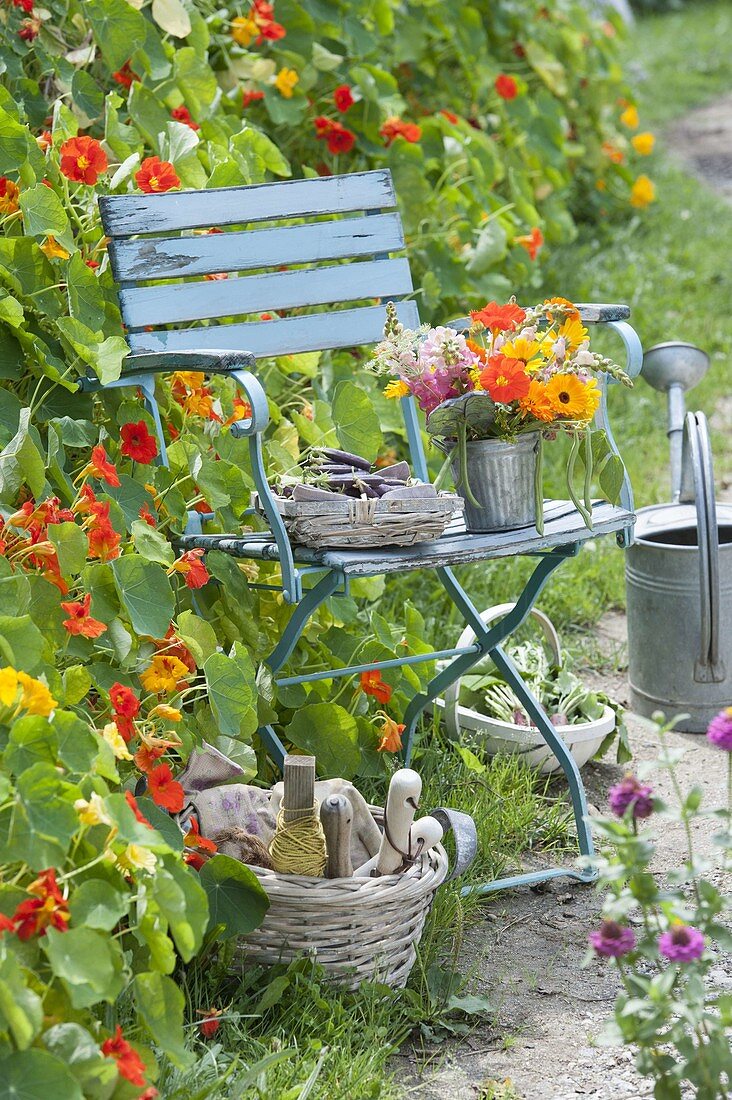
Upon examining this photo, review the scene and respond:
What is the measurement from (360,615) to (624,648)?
0.80m

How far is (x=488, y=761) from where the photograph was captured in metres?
2.69

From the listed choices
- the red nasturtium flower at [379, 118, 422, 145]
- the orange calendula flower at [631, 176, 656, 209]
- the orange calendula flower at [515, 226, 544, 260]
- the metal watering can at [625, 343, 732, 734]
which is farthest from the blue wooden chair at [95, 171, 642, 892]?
the orange calendula flower at [631, 176, 656, 209]

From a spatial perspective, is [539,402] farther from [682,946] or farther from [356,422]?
[682,946]

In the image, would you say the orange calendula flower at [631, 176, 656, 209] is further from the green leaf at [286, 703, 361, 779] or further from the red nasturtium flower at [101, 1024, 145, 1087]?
the red nasturtium flower at [101, 1024, 145, 1087]

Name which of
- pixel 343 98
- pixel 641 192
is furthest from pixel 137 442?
pixel 641 192

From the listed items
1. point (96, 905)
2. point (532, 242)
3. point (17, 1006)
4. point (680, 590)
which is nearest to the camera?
point (17, 1006)

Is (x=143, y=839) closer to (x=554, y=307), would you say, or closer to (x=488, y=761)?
(x=554, y=307)

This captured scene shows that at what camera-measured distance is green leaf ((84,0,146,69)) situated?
256 centimetres

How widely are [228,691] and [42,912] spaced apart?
58cm

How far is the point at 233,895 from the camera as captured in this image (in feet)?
6.08

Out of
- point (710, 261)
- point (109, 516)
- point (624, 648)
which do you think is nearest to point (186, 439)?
point (109, 516)

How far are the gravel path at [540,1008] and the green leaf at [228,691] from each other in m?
0.51

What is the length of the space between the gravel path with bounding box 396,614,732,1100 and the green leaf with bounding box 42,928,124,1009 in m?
0.57

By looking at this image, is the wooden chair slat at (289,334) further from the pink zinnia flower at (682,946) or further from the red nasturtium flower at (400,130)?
the pink zinnia flower at (682,946)
